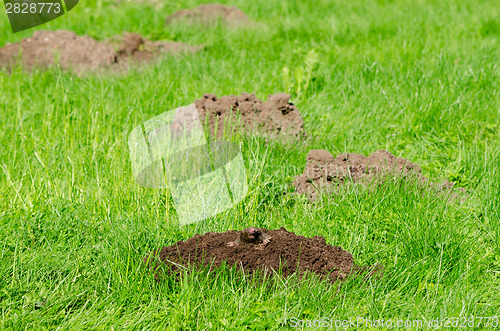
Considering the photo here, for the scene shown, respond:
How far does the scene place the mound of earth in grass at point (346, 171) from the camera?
3.50 meters

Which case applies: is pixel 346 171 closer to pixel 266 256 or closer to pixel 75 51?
pixel 266 256

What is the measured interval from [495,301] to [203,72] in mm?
3812

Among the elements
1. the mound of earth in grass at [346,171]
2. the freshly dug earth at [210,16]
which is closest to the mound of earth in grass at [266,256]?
the mound of earth in grass at [346,171]

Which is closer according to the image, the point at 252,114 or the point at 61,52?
the point at 252,114

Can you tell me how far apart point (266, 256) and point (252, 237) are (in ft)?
0.41

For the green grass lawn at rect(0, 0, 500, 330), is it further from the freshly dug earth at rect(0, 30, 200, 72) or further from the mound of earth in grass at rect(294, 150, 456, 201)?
the freshly dug earth at rect(0, 30, 200, 72)

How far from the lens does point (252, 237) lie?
277cm

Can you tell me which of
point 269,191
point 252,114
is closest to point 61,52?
point 252,114

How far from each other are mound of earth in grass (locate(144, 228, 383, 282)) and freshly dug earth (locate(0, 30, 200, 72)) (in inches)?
141

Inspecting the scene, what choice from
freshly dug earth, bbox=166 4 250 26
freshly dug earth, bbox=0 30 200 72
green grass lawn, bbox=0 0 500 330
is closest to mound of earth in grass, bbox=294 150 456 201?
green grass lawn, bbox=0 0 500 330

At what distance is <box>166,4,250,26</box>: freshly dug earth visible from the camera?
743 cm

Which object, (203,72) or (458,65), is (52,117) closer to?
(203,72)

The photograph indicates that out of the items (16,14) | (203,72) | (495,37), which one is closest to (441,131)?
(203,72)

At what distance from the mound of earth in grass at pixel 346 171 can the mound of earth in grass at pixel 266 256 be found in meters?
0.69
